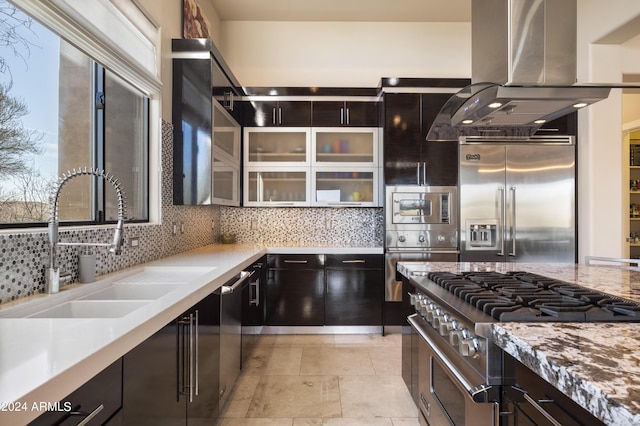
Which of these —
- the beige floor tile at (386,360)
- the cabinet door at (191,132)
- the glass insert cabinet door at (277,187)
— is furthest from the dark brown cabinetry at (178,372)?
the glass insert cabinet door at (277,187)

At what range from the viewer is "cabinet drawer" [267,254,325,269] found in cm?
368

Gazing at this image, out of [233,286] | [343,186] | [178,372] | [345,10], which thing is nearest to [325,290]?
[343,186]

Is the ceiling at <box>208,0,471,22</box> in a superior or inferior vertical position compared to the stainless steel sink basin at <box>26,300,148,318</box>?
superior

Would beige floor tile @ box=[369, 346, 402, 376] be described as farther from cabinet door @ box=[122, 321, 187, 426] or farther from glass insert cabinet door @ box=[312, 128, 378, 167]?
glass insert cabinet door @ box=[312, 128, 378, 167]

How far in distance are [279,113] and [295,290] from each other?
76.4 inches

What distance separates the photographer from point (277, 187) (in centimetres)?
401

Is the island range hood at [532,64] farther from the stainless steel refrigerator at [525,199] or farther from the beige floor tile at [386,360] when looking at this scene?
the beige floor tile at [386,360]

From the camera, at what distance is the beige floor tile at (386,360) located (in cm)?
285

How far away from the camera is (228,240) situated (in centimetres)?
407

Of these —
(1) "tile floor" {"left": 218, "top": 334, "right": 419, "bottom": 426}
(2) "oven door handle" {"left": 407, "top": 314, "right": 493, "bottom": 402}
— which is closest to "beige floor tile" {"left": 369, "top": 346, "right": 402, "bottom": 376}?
(1) "tile floor" {"left": 218, "top": 334, "right": 419, "bottom": 426}

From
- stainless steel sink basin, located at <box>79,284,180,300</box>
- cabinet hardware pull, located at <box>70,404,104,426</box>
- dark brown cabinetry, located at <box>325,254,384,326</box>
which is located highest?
stainless steel sink basin, located at <box>79,284,180,300</box>

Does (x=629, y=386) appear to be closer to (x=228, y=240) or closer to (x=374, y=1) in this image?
(x=228, y=240)

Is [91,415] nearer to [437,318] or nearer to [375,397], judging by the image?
[437,318]

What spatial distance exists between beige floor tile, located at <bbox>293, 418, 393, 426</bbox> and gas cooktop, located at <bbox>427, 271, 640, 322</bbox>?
1.02 m
